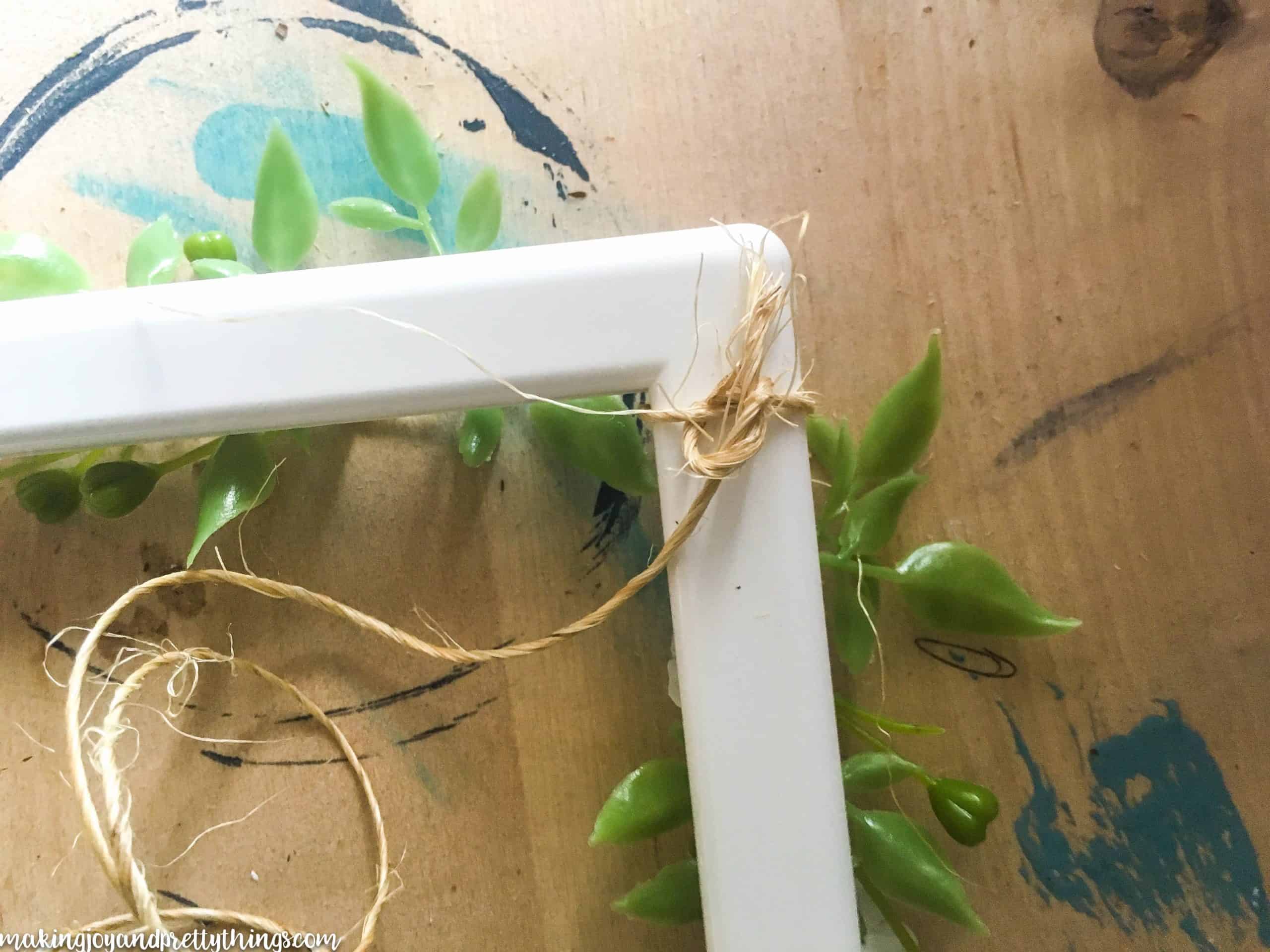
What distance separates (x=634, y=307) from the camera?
0.35m

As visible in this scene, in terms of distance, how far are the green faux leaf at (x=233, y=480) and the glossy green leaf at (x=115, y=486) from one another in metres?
0.03

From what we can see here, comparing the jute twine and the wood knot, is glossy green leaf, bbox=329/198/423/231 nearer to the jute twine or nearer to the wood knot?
the jute twine

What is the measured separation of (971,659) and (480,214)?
13.2 inches

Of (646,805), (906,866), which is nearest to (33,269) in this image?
(646,805)

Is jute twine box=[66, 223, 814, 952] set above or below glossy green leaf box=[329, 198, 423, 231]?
below

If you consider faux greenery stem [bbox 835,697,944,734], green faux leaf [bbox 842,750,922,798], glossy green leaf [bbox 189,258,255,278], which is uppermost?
glossy green leaf [bbox 189,258,255,278]

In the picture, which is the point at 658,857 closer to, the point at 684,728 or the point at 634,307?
the point at 684,728

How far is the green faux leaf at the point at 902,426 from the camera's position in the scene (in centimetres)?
38

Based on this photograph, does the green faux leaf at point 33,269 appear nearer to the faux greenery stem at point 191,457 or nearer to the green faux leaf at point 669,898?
the faux greenery stem at point 191,457

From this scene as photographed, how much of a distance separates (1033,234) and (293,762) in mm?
466

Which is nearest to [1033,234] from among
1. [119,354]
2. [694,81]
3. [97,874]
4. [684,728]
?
[694,81]

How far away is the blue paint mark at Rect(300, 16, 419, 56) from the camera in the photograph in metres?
0.42

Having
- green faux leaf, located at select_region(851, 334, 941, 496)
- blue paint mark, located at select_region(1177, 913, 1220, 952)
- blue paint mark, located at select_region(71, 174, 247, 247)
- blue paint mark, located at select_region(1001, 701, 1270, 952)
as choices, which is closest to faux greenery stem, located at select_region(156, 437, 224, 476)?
→ blue paint mark, located at select_region(71, 174, 247, 247)

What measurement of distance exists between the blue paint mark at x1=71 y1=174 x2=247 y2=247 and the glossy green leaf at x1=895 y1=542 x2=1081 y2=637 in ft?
1.30
